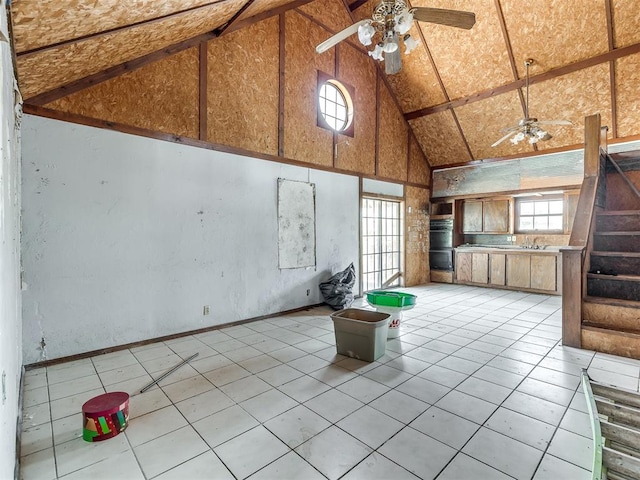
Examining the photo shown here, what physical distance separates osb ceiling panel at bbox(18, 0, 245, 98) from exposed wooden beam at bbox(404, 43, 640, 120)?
485cm

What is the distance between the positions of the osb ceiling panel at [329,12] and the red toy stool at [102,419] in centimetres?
589

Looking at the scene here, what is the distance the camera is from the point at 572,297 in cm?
361

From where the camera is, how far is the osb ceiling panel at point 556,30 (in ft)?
16.0

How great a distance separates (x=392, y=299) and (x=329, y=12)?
206 inches

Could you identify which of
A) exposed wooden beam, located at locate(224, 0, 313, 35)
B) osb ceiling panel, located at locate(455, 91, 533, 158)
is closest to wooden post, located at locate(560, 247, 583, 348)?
osb ceiling panel, located at locate(455, 91, 533, 158)

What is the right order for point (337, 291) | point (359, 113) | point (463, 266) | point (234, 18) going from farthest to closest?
1. point (463, 266)
2. point (359, 113)
3. point (337, 291)
4. point (234, 18)

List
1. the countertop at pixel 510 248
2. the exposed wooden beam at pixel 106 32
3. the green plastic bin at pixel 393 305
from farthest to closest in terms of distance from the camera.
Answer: the countertop at pixel 510 248 < the green plastic bin at pixel 393 305 < the exposed wooden beam at pixel 106 32

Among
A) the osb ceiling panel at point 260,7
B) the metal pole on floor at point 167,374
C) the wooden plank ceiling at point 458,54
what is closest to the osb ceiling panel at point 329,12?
the wooden plank ceiling at point 458,54

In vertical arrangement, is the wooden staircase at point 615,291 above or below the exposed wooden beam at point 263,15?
below

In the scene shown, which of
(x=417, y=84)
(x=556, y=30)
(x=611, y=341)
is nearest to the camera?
(x=611, y=341)

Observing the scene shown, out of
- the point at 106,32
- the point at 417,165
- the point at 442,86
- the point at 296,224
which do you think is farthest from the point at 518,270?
the point at 106,32

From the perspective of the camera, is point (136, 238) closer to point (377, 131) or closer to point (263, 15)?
point (263, 15)

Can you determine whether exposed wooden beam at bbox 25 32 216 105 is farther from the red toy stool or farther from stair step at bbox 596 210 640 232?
stair step at bbox 596 210 640 232

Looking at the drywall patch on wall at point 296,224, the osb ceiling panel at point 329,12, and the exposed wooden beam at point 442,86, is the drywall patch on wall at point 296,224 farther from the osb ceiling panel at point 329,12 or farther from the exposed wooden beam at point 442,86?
the exposed wooden beam at point 442,86
